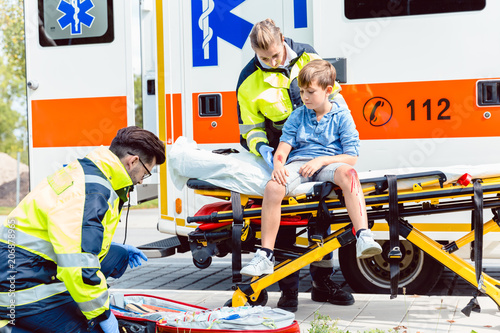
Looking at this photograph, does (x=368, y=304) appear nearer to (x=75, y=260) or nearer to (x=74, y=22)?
(x=75, y=260)

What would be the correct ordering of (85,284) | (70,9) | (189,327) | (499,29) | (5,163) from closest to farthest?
(85,284)
(189,327)
(499,29)
(70,9)
(5,163)

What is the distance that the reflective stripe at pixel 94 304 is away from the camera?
311cm

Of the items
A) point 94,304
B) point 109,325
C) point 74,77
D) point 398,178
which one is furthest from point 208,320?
point 74,77

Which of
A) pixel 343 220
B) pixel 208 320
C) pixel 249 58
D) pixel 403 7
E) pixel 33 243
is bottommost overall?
pixel 208 320

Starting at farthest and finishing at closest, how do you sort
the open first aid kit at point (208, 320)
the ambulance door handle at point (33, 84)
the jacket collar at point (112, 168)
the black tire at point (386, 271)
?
the ambulance door handle at point (33, 84), the black tire at point (386, 271), the open first aid kit at point (208, 320), the jacket collar at point (112, 168)

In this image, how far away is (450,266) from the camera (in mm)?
4445

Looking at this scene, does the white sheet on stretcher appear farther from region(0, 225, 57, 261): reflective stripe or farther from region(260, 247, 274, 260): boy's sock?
region(0, 225, 57, 261): reflective stripe

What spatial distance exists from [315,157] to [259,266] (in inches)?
33.1

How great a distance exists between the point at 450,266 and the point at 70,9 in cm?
407

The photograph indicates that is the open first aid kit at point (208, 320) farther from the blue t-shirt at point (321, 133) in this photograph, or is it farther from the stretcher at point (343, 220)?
the blue t-shirt at point (321, 133)

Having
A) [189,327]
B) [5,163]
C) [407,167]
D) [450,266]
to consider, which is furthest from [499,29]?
[5,163]

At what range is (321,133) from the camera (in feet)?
15.0

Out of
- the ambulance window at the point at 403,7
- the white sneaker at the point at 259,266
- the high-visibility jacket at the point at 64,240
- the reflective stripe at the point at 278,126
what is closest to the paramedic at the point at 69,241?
the high-visibility jacket at the point at 64,240

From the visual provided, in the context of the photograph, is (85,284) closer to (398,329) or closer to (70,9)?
(398,329)
